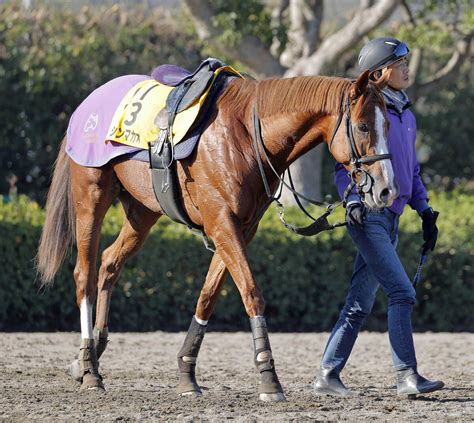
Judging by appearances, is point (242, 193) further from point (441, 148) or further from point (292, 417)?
point (441, 148)

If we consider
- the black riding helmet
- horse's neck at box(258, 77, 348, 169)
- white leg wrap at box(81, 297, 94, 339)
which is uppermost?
the black riding helmet

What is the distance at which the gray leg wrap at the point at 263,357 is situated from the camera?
16.4ft

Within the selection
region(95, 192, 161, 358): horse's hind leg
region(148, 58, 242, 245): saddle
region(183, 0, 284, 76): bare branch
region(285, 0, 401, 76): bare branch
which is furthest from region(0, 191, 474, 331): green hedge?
region(148, 58, 242, 245): saddle

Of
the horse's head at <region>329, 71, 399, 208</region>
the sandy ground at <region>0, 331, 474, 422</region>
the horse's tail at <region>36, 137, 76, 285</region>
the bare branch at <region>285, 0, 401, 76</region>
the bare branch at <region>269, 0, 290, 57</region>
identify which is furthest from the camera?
the bare branch at <region>269, 0, 290, 57</region>

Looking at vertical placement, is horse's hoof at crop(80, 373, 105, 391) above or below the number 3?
below

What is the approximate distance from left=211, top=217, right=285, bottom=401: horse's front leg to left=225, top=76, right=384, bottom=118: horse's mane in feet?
2.04

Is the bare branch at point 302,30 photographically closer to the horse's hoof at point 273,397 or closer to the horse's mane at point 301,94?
the horse's mane at point 301,94

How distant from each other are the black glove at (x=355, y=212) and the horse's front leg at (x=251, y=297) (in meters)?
0.55

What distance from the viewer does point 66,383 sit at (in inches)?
237

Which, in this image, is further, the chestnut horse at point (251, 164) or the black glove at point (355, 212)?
the black glove at point (355, 212)

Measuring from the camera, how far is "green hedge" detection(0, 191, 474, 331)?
29.2ft

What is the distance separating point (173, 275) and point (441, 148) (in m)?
6.11

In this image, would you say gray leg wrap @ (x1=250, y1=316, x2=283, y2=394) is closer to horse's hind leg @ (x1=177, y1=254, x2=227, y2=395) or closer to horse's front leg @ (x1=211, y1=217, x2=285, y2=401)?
horse's front leg @ (x1=211, y1=217, x2=285, y2=401)

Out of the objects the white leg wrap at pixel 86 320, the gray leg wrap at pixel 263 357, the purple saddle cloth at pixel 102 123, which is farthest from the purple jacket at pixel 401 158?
the white leg wrap at pixel 86 320
